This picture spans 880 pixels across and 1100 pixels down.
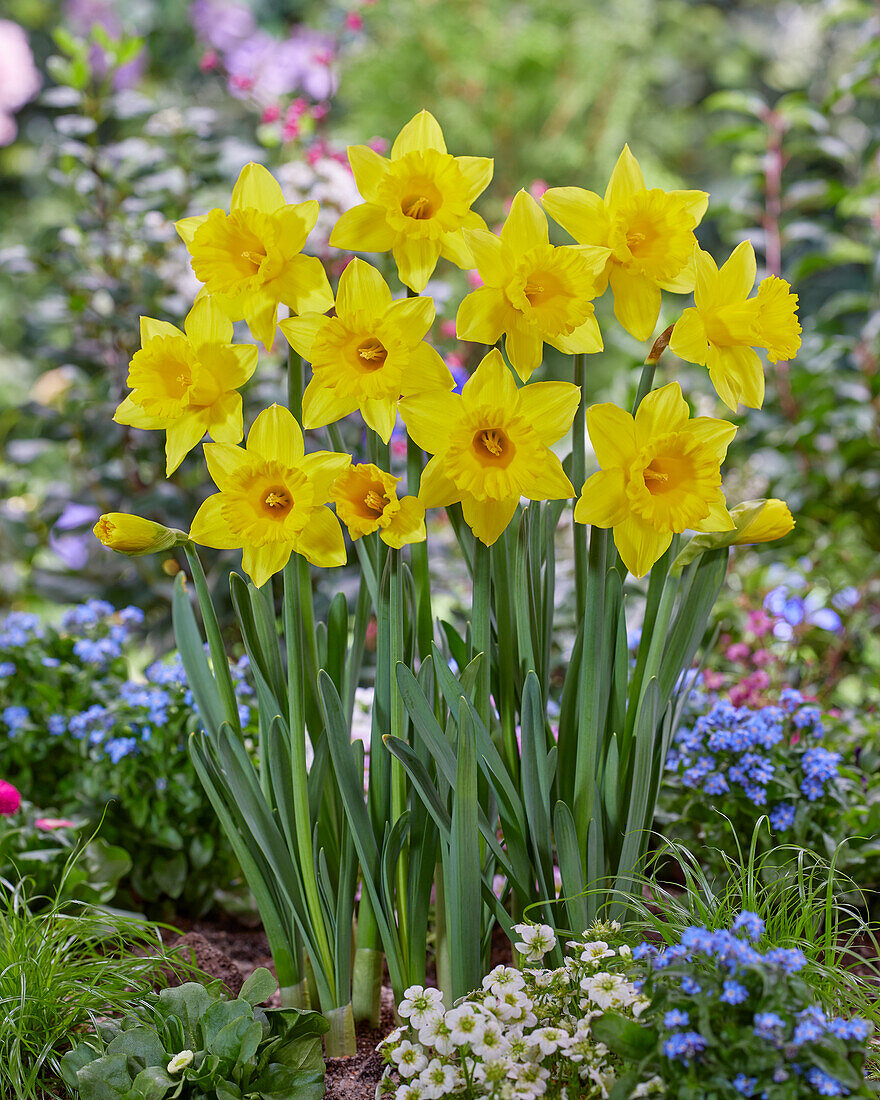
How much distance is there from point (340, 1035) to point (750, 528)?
Result: 776mm

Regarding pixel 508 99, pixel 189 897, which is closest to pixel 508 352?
pixel 189 897

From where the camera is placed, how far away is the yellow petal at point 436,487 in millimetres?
941

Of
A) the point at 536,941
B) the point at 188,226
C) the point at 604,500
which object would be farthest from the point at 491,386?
the point at 536,941

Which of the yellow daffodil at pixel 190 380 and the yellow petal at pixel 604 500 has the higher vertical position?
the yellow daffodil at pixel 190 380

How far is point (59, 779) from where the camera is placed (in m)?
1.79

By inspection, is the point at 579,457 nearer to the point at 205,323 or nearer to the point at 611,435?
the point at 611,435

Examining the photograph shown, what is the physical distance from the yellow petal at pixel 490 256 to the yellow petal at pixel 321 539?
30 centimetres

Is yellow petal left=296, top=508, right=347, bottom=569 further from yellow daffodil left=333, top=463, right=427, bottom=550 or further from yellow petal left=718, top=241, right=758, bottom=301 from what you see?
yellow petal left=718, top=241, right=758, bottom=301

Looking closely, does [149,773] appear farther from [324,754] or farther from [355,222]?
[355,222]

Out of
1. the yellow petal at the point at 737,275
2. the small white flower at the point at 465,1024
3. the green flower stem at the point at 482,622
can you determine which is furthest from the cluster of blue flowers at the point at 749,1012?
the yellow petal at the point at 737,275

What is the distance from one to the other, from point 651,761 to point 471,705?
0.73 ft

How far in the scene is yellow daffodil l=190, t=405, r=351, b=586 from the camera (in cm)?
97

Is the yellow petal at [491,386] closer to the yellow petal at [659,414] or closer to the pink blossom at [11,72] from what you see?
the yellow petal at [659,414]

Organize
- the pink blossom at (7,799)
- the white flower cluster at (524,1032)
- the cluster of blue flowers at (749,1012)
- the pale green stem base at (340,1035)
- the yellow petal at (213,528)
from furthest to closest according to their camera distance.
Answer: the pink blossom at (7,799), the pale green stem base at (340,1035), the yellow petal at (213,528), the white flower cluster at (524,1032), the cluster of blue flowers at (749,1012)
